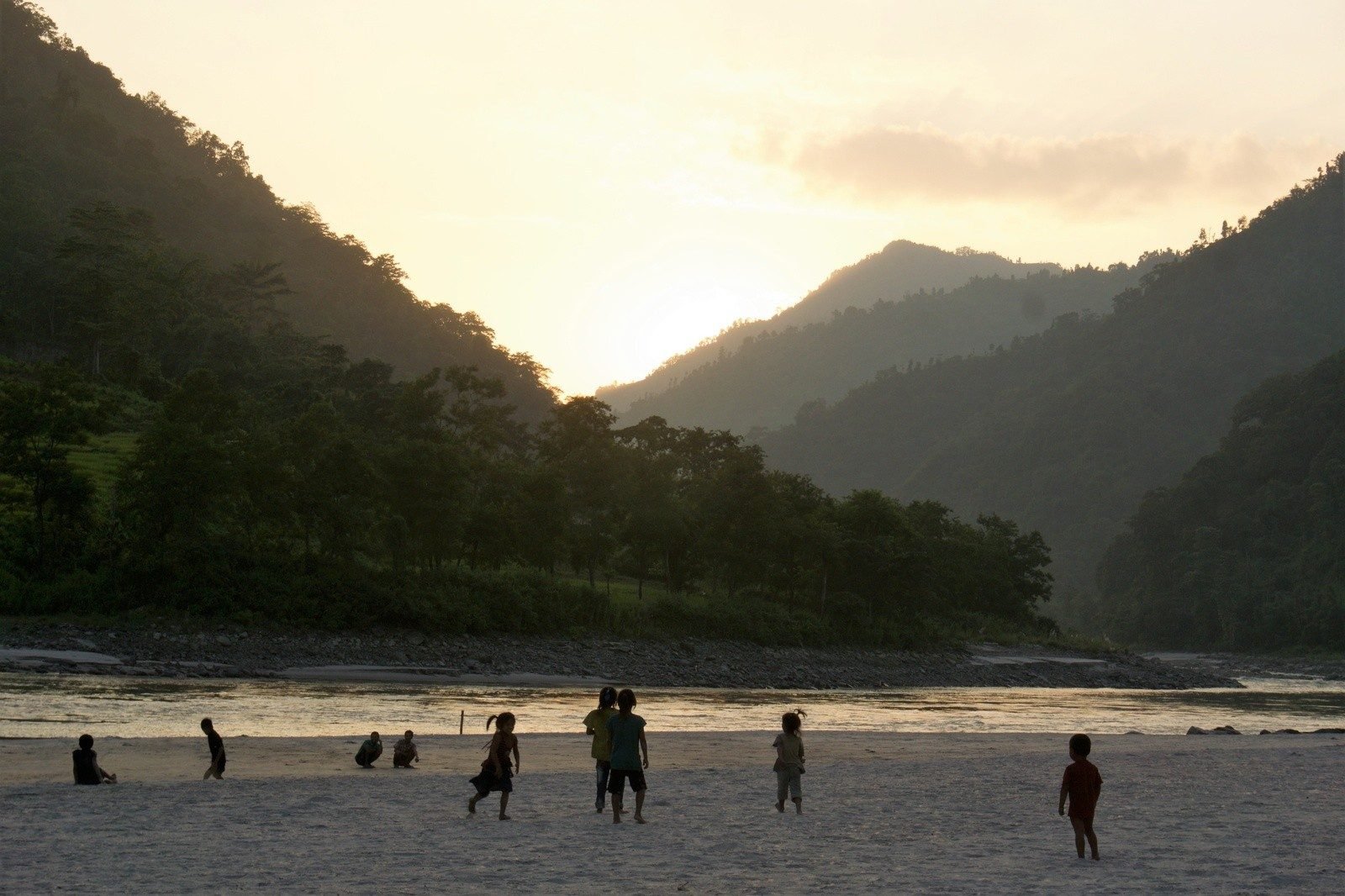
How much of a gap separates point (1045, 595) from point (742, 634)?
162ft

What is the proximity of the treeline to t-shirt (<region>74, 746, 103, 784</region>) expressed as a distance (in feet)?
115

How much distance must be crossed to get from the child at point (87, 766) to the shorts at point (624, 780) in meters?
8.45

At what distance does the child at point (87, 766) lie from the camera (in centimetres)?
1867

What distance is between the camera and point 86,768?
61.3 ft

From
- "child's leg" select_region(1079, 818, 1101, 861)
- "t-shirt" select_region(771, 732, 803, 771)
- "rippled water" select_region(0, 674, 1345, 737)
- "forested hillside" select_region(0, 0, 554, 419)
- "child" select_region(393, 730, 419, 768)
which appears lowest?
"rippled water" select_region(0, 674, 1345, 737)

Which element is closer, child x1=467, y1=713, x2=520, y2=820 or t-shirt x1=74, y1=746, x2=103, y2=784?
child x1=467, y1=713, x2=520, y2=820

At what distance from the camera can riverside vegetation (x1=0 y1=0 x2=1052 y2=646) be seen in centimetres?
5456

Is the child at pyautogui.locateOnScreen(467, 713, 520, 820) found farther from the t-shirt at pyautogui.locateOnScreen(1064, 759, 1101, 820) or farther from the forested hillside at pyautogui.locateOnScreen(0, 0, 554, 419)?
the forested hillside at pyautogui.locateOnScreen(0, 0, 554, 419)

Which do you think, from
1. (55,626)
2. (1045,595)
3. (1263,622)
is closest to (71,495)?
(55,626)

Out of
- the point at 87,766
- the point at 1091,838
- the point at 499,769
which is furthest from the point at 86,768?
the point at 1091,838

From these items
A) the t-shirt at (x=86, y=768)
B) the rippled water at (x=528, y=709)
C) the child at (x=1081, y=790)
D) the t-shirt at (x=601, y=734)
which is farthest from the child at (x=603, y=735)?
the rippled water at (x=528, y=709)

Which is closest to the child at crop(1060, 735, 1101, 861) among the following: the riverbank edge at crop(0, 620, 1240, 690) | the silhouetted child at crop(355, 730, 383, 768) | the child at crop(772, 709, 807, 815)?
the child at crop(772, 709, 807, 815)

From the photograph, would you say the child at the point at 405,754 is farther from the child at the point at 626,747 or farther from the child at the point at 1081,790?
the child at the point at 1081,790

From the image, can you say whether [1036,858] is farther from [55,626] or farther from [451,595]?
[451,595]
